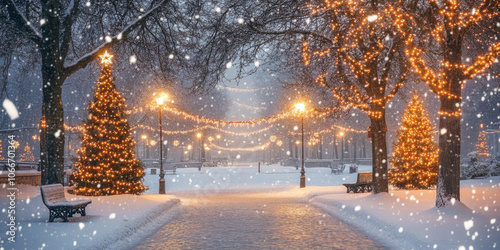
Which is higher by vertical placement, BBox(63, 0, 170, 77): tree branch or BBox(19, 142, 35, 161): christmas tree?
BBox(63, 0, 170, 77): tree branch

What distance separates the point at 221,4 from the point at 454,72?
8.96m

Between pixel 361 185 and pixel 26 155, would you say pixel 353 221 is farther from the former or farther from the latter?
pixel 26 155

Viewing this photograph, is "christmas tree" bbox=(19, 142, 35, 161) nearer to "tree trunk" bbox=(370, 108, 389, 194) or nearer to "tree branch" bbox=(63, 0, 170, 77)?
"tree branch" bbox=(63, 0, 170, 77)

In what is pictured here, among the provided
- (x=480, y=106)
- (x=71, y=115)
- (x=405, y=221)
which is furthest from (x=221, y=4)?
(x=480, y=106)

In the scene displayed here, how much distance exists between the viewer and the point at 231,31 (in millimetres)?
15656

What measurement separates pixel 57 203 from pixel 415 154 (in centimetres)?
1717

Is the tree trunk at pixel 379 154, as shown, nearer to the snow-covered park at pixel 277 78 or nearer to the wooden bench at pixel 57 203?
the snow-covered park at pixel 277 78

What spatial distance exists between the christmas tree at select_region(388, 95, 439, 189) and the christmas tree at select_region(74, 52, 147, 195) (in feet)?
44.6

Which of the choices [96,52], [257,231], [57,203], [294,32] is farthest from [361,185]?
[57,203]

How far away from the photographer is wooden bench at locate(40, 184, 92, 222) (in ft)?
40.9

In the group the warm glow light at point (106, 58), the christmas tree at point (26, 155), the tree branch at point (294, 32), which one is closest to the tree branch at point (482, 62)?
the tree branch at point (294, 32)

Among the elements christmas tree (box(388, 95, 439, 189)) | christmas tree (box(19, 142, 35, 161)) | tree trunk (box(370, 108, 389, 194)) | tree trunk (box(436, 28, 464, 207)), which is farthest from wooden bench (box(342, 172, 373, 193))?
christmas tree (box(19, 142, 35, 161))

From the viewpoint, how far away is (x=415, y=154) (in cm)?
2309

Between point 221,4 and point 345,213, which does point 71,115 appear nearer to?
point 221,4
